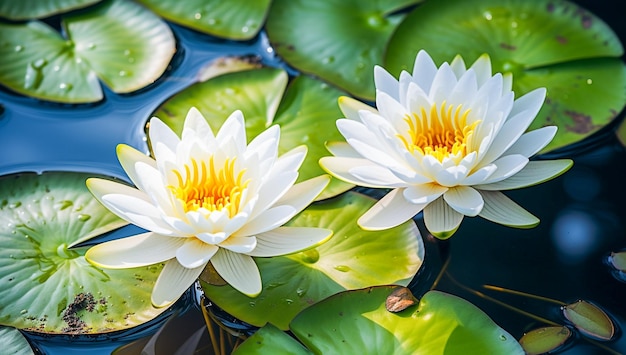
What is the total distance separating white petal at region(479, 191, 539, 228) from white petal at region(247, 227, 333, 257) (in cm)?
55

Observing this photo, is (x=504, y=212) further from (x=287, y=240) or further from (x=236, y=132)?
(x=236, y=132)

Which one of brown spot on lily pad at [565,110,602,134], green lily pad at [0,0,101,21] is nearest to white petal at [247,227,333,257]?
brown spot on lily pad at [565,110,602,134]

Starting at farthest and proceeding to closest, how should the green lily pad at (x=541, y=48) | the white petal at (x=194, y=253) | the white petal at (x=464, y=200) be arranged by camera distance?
the green lily pad at (x=541, y=48) → the white petal at (x=464, y=200) → the white petal at (x=194, y=253)

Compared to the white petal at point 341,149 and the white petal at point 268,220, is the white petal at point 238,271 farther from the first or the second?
the white petal at point 341,149

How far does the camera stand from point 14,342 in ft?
6.60

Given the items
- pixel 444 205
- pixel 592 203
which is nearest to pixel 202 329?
pixel 444 205

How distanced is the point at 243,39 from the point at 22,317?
1.64 metres

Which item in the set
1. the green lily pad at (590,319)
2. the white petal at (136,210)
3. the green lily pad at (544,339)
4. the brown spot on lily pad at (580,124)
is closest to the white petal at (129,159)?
the white petal at (136,210)

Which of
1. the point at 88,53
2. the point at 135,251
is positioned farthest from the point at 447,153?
the point at 88,53

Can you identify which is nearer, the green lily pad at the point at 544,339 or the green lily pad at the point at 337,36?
the green lily pad at the point at 544,339

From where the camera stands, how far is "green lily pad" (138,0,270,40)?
3.14 meters

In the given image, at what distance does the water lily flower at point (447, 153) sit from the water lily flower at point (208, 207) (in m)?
0.21

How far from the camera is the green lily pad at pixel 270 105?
2660 mm

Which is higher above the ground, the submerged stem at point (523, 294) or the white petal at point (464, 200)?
the white petal at point (464, 200)
